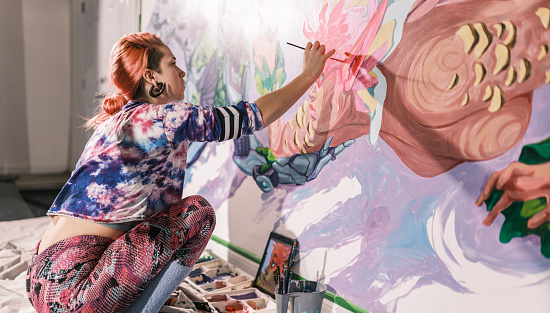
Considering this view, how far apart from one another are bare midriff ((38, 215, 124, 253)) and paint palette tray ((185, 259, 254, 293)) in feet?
1.67

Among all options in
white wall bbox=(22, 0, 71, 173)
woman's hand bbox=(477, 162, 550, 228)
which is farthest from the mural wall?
white wall bbox=(22, 0, 71, 173)

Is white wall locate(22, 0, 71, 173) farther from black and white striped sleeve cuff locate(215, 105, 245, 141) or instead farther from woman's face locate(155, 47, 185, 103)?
black and white striped sleeve cuff locate(215, 105, 245, 141)

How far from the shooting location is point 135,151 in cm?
131

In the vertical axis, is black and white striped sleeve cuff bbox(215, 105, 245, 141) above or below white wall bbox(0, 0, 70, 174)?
above

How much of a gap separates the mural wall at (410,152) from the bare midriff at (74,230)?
0.67 m

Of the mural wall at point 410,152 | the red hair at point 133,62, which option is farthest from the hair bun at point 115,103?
the mural wall at point 410,152

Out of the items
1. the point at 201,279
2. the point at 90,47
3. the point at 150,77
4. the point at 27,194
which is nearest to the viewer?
the point at 150,77

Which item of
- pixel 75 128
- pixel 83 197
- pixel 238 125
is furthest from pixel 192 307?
pixel 75 128

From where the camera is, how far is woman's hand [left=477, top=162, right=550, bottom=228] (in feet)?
3.18

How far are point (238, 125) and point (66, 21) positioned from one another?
15.6 ft

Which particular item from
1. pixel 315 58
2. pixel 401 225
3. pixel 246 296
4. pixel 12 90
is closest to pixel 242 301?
pixel 246 296

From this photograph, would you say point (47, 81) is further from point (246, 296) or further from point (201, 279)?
point (246, 296)

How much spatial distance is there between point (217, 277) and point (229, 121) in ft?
2.89

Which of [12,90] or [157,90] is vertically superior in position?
[157,90]
